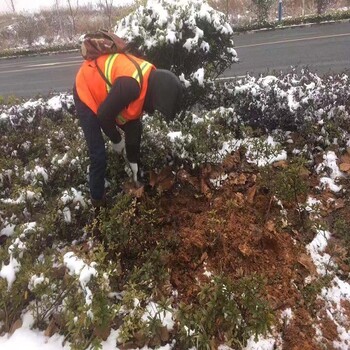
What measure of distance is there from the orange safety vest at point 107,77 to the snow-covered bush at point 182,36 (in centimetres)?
117

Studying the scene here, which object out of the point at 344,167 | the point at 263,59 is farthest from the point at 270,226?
the point at 263,59

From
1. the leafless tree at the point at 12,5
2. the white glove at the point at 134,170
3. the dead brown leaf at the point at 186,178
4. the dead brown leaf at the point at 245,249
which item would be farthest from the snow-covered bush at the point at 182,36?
the leafless tree at the point at 12,5

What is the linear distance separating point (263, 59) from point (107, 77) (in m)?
7.32

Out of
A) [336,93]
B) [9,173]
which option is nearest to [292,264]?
[336,93]

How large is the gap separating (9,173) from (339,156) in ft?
11.2

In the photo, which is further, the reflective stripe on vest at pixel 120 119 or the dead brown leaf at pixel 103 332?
the reflective stripe on vest at pixel 120 119

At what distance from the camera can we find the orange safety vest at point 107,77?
2.77m

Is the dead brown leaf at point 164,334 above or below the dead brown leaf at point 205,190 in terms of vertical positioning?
below

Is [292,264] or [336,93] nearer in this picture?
[292,264]

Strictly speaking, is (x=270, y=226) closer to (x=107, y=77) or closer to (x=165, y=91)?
(x=165, y=91)

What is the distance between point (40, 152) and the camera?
14.3ft

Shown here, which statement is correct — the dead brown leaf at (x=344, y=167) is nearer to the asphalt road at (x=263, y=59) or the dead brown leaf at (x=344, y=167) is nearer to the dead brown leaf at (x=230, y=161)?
the dead brown leaf at (x=230, y=161)

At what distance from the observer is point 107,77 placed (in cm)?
280

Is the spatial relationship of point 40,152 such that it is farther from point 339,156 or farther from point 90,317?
point 339,156
